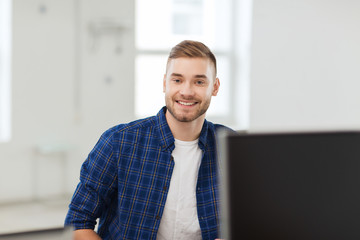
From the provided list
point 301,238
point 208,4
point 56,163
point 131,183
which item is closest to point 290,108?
point 208,4

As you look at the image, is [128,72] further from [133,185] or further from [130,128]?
[133,185]

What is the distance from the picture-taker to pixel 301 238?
770 millimetres

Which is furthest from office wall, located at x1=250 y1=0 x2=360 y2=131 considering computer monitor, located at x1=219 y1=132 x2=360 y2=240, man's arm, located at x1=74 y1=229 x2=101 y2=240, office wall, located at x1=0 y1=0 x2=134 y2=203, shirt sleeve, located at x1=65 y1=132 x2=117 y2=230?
computer monitor, located at x1=219 y1=132 x2=360 y2=240

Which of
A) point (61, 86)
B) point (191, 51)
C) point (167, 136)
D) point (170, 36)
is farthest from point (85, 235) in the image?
point (170, 36)

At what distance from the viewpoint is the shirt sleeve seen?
1480mm

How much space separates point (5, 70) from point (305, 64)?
127 inches

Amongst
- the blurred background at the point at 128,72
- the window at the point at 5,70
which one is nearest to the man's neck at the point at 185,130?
the blurred background at the point at 128,72

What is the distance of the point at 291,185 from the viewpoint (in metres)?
0.76

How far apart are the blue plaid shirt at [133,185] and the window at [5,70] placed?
310 cm

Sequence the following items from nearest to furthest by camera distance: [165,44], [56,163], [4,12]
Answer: [4,12] < [56,163] < [165,44]

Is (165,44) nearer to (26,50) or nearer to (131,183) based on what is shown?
(26,50)

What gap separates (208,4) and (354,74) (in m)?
1.87

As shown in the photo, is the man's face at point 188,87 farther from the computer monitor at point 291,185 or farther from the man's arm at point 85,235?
the computer monitor at point 291,185

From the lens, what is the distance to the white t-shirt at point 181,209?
4.89ft
